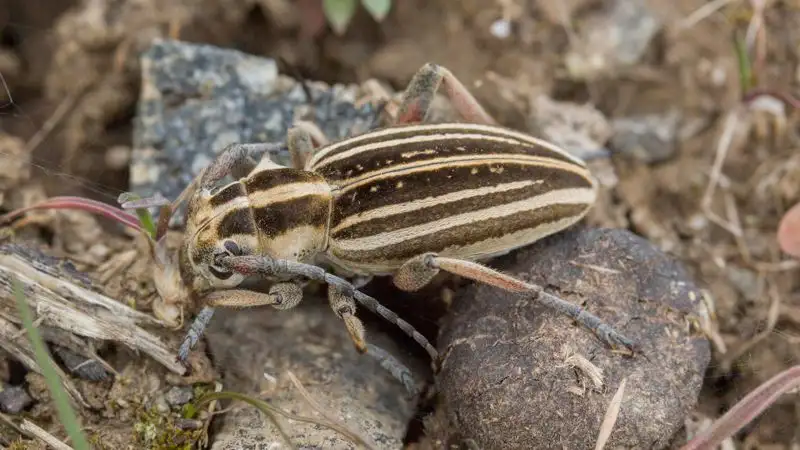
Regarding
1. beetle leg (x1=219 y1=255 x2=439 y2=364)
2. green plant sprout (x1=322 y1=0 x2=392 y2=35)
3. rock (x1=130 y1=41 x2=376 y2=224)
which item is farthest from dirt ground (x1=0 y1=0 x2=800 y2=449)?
beetle leg (x1=219 y1=255 x2=439 y2=364)

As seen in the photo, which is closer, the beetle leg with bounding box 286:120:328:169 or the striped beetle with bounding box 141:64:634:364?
the striped beetle with bounding box 141:64:634:364

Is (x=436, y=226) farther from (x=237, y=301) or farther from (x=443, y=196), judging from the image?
(x=237, y=301)

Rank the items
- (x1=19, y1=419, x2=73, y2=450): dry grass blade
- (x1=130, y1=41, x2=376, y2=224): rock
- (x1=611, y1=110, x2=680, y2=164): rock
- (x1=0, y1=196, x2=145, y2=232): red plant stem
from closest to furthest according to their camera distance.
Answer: (x1=19, y1=419, x2=73, y2=450): dry grass blade, (x1=0, y1=196, x2=145, y2=232): red plant stem, (x1=130, y1=41, x2=376, y2=224): rock, (x1=611, y1=110, x2=680, y2=164): rock

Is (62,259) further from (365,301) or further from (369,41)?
(369,41)

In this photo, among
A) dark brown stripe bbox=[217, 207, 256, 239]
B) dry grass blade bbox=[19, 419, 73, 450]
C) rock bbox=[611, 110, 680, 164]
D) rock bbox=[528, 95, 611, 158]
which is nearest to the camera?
dry grass blade bbox=[19, 419, 73, 450]

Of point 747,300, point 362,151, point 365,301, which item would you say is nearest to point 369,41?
point 362,151

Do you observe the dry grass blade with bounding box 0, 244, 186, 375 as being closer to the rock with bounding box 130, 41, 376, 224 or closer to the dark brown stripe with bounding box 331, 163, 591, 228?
the rock with bounding box 130, 41, 376, 224

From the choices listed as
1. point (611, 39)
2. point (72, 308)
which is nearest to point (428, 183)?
point (72, 308)
